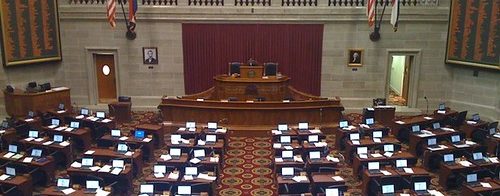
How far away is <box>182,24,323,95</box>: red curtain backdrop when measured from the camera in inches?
638

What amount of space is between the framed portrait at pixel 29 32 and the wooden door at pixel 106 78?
1.39 m

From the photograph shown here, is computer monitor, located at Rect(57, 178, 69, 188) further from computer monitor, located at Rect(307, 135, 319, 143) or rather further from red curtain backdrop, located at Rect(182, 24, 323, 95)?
red curtain backdrop, located at Rect(182, 24, 323, 95)

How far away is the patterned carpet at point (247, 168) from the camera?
9.88 meters

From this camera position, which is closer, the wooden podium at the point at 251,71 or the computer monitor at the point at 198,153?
the computer monitor at the point at 198,153

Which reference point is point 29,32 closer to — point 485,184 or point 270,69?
point 270,69

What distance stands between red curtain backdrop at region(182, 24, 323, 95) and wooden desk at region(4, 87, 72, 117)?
4.53 metres

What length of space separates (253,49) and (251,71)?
1.62 m

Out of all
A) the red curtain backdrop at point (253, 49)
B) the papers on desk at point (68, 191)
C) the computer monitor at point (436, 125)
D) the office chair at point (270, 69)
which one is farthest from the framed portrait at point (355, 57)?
the papers on desk at point (68, 191)

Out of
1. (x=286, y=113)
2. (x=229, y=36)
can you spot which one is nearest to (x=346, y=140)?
(x=286, y=113)

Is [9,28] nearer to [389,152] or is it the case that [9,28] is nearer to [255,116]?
[255,116]

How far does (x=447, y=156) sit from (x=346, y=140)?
2.50 meters

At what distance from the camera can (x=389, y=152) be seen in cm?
1051

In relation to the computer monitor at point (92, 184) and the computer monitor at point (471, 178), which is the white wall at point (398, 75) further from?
the computer monitor at point (92, 184)

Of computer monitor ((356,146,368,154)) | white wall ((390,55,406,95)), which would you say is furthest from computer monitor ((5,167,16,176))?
white wall ((390,55,406,95))
